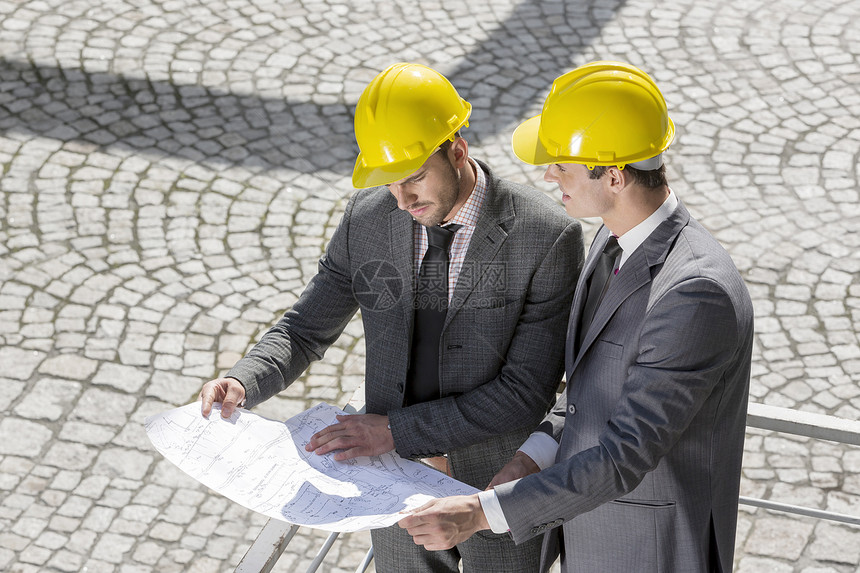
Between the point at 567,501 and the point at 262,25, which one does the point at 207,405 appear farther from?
the point at 262,25

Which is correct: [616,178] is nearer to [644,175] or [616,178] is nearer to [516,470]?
[644,175]

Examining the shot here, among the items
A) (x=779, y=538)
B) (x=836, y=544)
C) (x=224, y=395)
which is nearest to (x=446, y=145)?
(x=224, y=395)

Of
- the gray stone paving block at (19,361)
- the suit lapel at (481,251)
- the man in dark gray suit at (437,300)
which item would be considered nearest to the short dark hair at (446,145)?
the man in dark gray suit at (437,300)

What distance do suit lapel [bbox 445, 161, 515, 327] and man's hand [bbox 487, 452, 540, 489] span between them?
0.49m

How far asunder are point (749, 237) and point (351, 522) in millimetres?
5297

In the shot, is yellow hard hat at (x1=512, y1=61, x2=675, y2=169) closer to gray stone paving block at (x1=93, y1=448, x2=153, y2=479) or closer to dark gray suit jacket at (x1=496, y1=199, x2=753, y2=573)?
dark gray suit jacket at (x1=496, y1=199, x2=753, y2=573)

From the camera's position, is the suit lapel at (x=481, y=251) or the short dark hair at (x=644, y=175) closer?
the short dark hair at (x=644, y=175)

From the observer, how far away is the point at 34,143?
7.94 m

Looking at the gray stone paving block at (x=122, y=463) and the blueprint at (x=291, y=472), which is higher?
the blueprint at (x=291, y=472)

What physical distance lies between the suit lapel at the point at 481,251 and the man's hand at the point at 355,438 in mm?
385

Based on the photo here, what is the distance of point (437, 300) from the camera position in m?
3.01

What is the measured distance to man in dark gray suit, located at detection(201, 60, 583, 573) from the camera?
2.77 meters

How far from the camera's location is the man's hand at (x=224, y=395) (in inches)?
111

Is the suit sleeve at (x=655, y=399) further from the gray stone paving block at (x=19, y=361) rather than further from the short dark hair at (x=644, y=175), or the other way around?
the gray stone paving block at (x=19, y=361)
